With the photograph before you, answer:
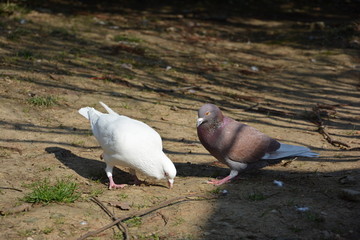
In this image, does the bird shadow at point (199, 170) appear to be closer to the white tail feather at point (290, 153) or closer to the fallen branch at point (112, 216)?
the white tail feather at point (290, 153)

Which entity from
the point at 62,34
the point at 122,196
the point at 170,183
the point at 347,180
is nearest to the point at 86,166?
the point at 122,196

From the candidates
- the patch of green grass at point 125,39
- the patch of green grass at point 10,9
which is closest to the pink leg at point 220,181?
the patch of green grass at point 125,39

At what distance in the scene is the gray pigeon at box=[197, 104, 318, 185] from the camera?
4.29 metres

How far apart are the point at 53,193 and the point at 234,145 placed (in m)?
1.50

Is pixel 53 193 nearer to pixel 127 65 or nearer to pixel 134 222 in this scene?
pixel 134 222

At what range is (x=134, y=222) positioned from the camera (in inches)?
139

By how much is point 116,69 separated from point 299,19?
23.1 ft

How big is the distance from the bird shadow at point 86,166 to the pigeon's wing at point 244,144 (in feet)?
3.11

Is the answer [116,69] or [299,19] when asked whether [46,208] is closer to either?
[116,69]

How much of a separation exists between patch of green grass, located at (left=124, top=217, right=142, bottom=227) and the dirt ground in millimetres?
24

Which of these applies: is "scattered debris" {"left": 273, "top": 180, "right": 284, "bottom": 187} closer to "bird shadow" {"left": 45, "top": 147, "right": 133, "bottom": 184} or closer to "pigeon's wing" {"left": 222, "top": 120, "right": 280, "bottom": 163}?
"pigeon's wing" {"left": 222, "top": 120, "right": 280, "bottom": 163}

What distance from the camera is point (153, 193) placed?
163 inches

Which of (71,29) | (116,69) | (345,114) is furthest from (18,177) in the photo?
(71,29)

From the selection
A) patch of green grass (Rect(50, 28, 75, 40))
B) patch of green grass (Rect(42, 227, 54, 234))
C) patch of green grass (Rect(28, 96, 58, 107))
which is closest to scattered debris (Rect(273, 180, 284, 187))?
patch of green grass (Rect(42, 227, 54, 234))
